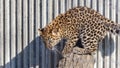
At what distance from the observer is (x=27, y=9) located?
8.11 metres

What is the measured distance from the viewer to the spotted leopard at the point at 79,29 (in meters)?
7.46

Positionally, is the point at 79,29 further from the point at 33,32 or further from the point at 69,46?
the point at 33,32

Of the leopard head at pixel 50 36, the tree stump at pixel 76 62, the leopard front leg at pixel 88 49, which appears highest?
the leopard head at pixel 50 36

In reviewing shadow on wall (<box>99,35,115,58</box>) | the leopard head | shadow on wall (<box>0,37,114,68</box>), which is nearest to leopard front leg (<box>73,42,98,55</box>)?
the leopard head

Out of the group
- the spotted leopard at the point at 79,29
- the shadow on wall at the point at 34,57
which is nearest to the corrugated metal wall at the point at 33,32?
the shadow on wall at the point at 34,57

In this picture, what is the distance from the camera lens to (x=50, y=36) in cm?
748

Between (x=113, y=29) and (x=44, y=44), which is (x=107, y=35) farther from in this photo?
(x=44, y=44)

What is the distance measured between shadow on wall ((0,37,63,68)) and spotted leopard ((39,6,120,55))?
629mm

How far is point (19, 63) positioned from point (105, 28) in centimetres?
173

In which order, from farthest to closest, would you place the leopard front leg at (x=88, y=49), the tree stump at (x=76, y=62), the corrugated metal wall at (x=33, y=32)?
the corrugated metal wall at (x=33, y=32) < the leopard front leg at (x=88, y=49) < the tree stump at (x=76, y=62)

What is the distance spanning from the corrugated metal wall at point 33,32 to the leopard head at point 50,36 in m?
0.56

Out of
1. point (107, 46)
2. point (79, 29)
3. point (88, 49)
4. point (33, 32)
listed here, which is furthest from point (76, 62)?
point (33, 32)

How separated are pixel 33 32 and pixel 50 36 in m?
0.71

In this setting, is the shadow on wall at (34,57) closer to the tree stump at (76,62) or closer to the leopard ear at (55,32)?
the leopard ear at (55,32)
